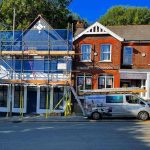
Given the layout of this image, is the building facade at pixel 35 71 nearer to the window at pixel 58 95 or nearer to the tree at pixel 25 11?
the window at pixel 58 95

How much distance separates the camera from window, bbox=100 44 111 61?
3972 centimetres

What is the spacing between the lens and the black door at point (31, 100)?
3781 cm

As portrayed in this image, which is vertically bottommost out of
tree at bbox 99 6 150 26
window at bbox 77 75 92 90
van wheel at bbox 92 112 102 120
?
van wheel at bbox 92 112 102 120

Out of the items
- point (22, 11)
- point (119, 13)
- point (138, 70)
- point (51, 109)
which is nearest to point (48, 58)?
point (51, 109)

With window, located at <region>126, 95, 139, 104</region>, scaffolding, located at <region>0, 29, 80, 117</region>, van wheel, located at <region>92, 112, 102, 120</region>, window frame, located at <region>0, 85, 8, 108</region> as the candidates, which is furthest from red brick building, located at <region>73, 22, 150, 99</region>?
van wheel, located at <region>92, 112, 102, 120</region>

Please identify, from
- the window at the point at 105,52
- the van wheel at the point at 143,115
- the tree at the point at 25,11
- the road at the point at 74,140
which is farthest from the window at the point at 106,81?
the road at the point at 74,140

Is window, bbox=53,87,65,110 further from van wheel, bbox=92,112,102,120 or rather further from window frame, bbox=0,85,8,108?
van wheel, bbox=92,112,102,120

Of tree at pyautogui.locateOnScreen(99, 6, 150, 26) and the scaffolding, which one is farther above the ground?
tree at pyautogui.locateOnScreen(99, 6, 150, 26)

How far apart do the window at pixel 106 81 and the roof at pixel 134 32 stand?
4.03 metres

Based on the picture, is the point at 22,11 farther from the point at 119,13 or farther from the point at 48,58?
the point at 119,13

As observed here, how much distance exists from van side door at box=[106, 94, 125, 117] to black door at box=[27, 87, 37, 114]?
7.99 metres

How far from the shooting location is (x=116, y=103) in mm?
32281

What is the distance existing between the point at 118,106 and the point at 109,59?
27.5 feet

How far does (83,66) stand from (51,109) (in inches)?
217
